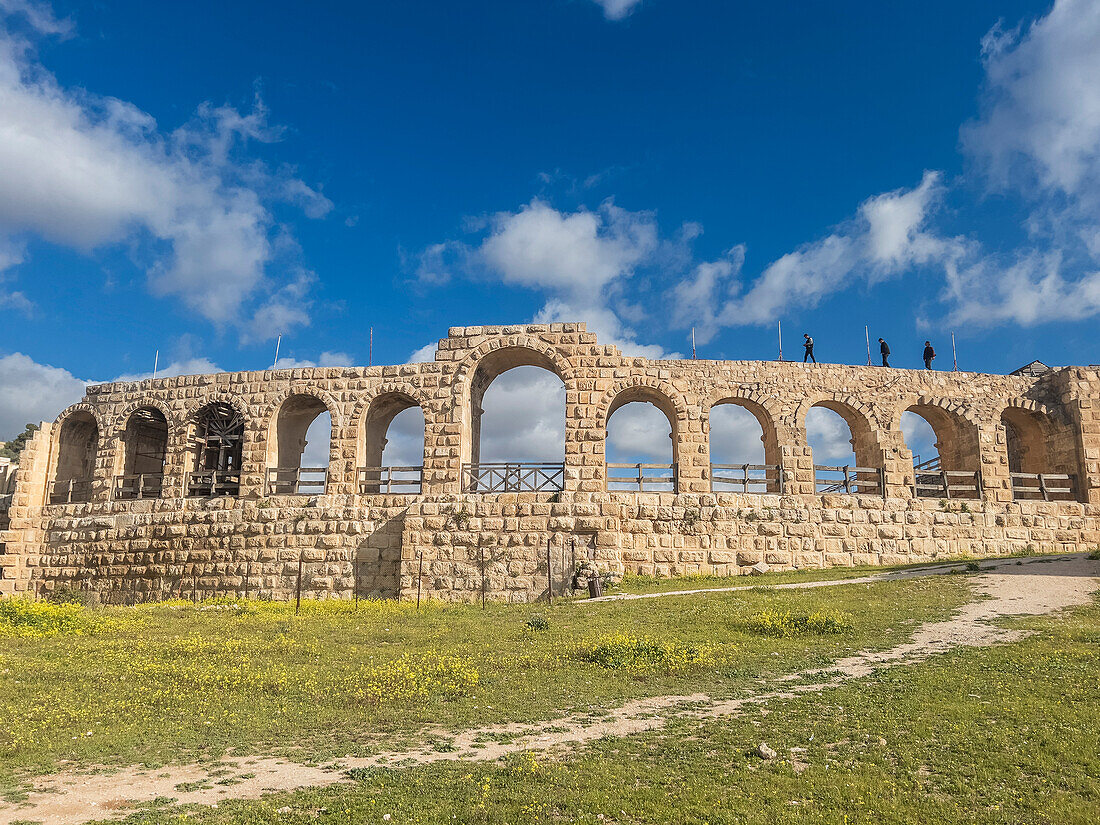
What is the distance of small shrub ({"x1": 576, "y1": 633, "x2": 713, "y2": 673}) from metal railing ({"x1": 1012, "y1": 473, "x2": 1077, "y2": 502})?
17.6m

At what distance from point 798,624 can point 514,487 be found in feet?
34.2

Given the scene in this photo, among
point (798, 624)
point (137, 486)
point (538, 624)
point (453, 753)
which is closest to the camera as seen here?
point (453, 753)

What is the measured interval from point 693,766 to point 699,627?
7256 millimetres

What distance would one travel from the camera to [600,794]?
6246mm

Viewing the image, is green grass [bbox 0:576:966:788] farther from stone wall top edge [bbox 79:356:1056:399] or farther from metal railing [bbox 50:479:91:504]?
metal railing [bbox 50:479:91:504]

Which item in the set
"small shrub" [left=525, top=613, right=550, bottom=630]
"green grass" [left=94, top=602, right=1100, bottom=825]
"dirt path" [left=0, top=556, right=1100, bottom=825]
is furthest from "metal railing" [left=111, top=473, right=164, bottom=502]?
"green grass" [left=94, top=602, right=1100, bottom=825]

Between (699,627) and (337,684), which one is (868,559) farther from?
(337,684)

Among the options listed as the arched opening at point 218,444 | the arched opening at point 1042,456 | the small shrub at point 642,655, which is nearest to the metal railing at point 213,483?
the arched opening at point 218,444

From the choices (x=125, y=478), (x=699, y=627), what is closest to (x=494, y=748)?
(x=699, y=627)

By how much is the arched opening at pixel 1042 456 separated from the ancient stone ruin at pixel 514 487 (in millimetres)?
129

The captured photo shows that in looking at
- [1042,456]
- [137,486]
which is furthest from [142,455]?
[1042,456]

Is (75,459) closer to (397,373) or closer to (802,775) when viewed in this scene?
(397,373)

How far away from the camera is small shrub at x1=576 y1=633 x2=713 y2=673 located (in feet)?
36.8

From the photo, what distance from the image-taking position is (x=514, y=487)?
860 inches
